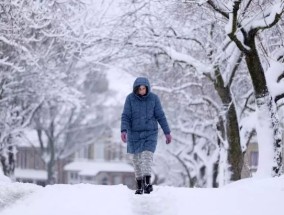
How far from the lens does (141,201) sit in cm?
750

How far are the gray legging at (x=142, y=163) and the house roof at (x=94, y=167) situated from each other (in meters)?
43.1

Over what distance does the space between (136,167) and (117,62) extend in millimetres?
10991

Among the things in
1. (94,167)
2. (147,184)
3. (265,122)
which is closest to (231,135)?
(265,122)

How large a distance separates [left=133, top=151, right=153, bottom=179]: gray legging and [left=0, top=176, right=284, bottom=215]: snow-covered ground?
348mm

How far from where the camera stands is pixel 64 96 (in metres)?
21.2

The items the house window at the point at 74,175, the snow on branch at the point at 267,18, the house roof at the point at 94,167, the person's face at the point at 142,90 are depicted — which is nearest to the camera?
the person's face at the point at 142,90

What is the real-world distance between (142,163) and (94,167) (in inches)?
1770

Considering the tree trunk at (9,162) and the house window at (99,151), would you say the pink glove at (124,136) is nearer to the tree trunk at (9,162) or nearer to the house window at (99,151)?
the tree trunk at (9,162)

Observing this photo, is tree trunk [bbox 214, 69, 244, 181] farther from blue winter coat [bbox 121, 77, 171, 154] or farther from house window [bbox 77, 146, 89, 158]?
house window [bbox 77, 146, 89, 158]

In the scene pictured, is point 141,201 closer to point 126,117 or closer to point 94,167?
point 126,117

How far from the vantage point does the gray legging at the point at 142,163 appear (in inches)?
324

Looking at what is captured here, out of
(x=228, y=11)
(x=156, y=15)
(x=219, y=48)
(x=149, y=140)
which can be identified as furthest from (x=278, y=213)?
(x=156, y=15)

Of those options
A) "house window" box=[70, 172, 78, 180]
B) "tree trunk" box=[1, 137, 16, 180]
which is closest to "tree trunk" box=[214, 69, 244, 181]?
"tree trunk" box=[1, 137, 16, 180]

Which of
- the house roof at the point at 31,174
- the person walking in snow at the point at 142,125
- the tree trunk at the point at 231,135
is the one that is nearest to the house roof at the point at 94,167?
the house roof at the point at 31,174
